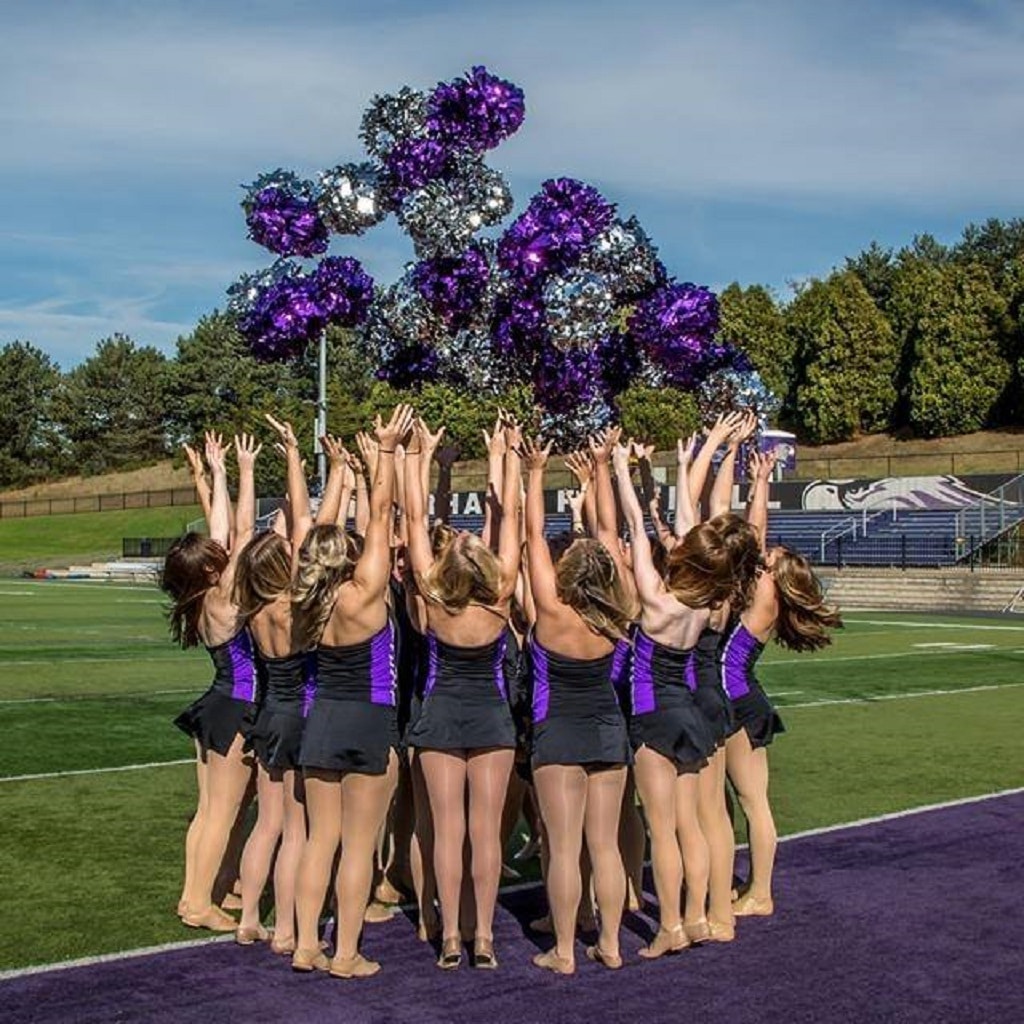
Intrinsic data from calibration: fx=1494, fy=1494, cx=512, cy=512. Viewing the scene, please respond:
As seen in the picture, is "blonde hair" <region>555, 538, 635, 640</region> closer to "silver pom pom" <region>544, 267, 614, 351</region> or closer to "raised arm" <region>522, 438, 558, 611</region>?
"raised arm" <region>522, 438, 558, 611</region>

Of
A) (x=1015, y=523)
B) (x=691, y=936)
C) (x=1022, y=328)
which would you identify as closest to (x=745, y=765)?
(x=691, y=936)

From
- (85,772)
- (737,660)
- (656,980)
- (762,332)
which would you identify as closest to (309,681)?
(656,980)

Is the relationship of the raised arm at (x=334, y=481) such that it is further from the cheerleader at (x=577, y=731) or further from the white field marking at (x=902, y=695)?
the white field marking at (x=902, y=695)

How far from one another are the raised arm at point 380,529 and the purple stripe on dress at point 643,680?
3.59 feet

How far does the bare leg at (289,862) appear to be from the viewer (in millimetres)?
5742

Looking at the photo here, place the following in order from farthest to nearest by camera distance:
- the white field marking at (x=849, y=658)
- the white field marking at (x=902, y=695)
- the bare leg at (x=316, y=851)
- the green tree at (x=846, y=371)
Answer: the green tree at (x=846, y=371)
the white field marking at (x=849, y=658)
the white field marking at (x=902, y=695)
the bare leg at (x=316, y=851)

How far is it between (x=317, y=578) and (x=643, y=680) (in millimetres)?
1397

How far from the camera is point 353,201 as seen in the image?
8.27 metres

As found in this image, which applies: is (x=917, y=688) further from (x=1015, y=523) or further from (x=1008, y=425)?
(x=1008, y=425)

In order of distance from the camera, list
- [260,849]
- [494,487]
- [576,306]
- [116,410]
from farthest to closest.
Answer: [116,410] → [576,306] → [494,487] → [260,849]

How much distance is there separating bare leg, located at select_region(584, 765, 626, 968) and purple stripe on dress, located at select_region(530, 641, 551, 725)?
0.30 m

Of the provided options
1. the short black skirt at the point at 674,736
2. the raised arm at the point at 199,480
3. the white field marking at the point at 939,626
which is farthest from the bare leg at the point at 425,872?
the white field marking at the point at 939,626

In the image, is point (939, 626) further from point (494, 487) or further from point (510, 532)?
point (510, 532)

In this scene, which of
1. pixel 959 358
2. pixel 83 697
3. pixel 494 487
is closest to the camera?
pixel 494 487
